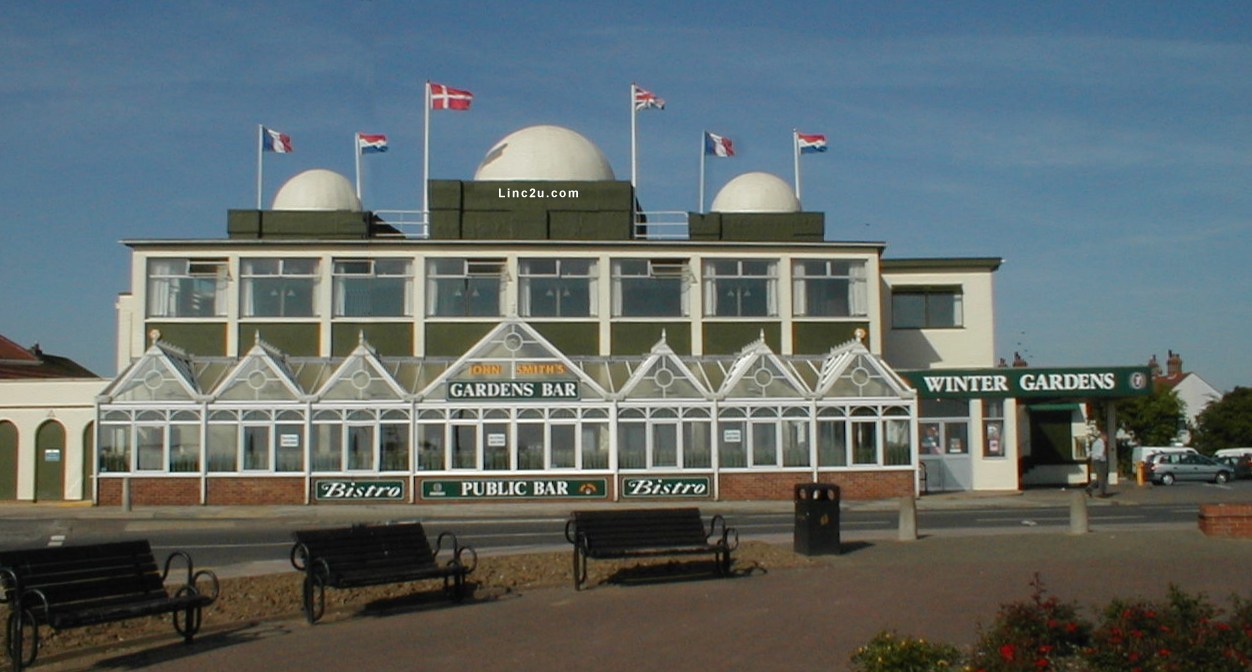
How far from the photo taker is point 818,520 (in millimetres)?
18078

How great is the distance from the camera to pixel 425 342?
128 ft

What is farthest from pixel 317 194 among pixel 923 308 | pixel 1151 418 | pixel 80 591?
pixel 1151 418

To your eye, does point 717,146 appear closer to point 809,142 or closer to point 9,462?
point 809,142

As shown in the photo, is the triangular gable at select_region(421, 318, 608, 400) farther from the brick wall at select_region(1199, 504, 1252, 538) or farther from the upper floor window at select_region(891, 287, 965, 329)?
the brick wall at select_region(1199, 504, 1252, 538)

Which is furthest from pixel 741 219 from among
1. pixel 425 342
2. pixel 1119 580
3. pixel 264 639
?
pixel 264 639

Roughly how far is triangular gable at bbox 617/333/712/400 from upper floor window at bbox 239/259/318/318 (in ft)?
35.7

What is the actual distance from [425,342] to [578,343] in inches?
186

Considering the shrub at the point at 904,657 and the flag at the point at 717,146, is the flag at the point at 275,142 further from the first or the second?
the shrub at the point at 904,657

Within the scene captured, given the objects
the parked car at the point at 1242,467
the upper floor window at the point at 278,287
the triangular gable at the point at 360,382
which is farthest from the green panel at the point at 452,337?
the parked car at the point at 1242,467

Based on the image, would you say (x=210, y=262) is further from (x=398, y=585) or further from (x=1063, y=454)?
(x=1063, y=454)

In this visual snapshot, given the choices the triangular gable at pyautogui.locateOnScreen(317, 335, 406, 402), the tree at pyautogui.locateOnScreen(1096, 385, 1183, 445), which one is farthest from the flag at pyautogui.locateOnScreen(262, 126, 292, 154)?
the tree at pyautogui.locateOnScreen(1096, 385, 1183, 445)

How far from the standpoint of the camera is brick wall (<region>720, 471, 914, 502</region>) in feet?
116

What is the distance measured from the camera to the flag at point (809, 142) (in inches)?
1773

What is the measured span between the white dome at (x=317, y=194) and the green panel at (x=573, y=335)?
8773 mm
